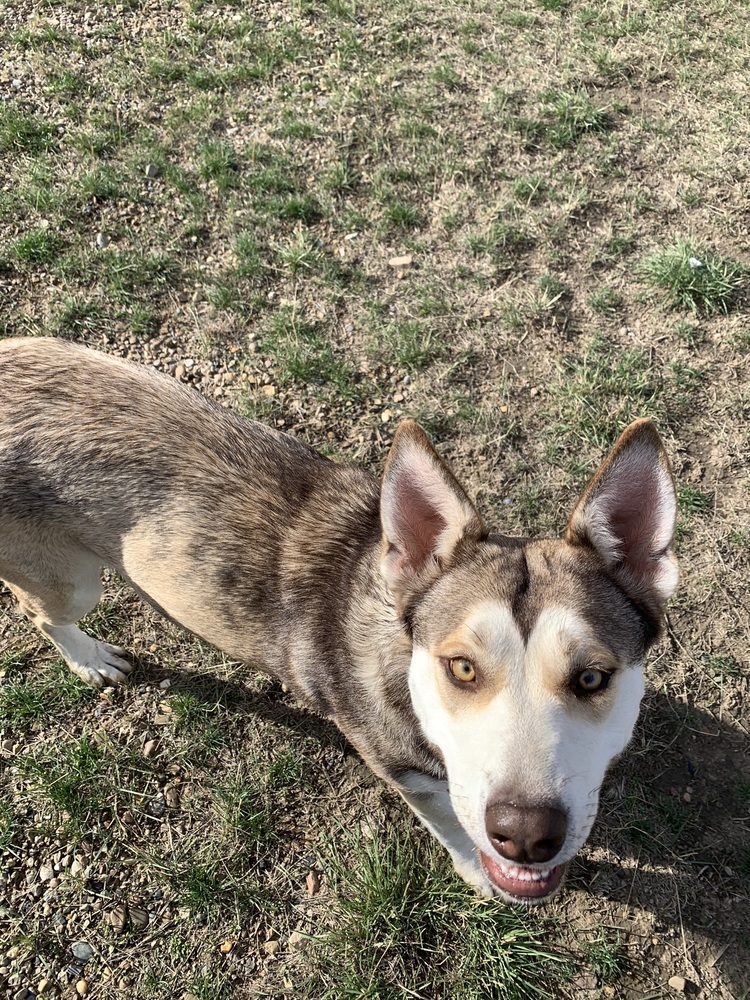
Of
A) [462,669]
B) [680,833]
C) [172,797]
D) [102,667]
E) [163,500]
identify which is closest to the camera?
[462,669]

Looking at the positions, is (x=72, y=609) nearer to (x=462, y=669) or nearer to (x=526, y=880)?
(x=462, y=669)

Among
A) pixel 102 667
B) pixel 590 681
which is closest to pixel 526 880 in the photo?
pixel 590 681

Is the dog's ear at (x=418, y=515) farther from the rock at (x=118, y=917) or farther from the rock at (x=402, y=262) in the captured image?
the rock at (x=402, y=262)

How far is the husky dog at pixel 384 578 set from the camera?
7.80 ft

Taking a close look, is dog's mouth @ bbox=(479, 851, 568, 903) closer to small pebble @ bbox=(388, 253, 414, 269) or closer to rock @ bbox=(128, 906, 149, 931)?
rock @ bbox=(128, 906, 149, 931)

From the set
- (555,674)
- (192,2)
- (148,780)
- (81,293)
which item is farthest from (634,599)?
(192,2)

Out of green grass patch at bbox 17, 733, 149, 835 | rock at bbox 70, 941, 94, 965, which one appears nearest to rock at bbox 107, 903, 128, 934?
rock at bbox 70, 941, 94, 965

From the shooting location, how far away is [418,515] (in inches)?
111

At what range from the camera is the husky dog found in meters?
2.38

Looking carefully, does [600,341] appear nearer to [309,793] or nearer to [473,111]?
[473,111]

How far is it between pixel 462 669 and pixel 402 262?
4048 millimetres

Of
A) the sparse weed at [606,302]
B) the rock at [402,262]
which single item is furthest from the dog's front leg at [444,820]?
the rock at [402,262]

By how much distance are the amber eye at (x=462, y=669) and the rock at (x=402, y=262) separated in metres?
3.96

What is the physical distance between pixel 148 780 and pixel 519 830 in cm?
269
